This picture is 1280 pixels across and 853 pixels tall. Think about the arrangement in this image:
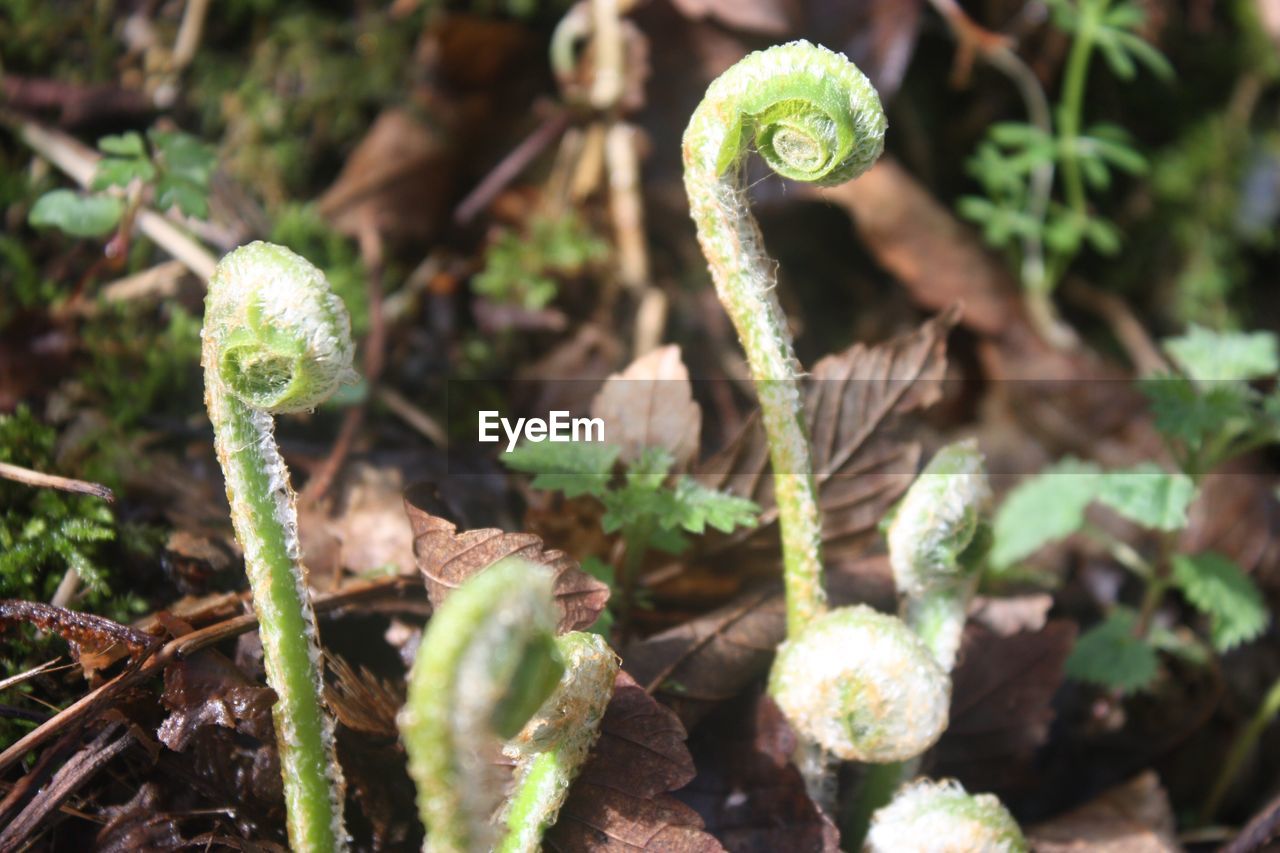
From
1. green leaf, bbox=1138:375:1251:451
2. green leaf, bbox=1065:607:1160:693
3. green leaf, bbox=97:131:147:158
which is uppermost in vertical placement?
green leaf, bbox=97:131:147:158

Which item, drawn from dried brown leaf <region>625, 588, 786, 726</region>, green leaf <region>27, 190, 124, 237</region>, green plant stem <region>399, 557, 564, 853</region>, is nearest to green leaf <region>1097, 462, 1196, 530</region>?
dried brown leaf <region>625, 588, 786, 726</region>

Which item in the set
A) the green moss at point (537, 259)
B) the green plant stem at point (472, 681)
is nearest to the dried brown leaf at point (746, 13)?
the green moss at point (537, 259)

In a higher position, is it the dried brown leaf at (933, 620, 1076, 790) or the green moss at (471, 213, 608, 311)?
the green moss at (471, 213, 608, 311)

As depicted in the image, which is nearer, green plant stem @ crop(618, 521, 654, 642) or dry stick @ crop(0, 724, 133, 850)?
dry stick @ crop(0, 724, 133, 850)

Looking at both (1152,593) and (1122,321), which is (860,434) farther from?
(1122,321)

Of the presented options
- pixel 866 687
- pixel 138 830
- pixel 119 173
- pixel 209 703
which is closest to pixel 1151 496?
pixel 866 687

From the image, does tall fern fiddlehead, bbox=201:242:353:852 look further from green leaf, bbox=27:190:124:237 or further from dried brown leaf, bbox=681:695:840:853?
green leaf, bbox=27:190:124:237

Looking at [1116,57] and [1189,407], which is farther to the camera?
[1116,57]
